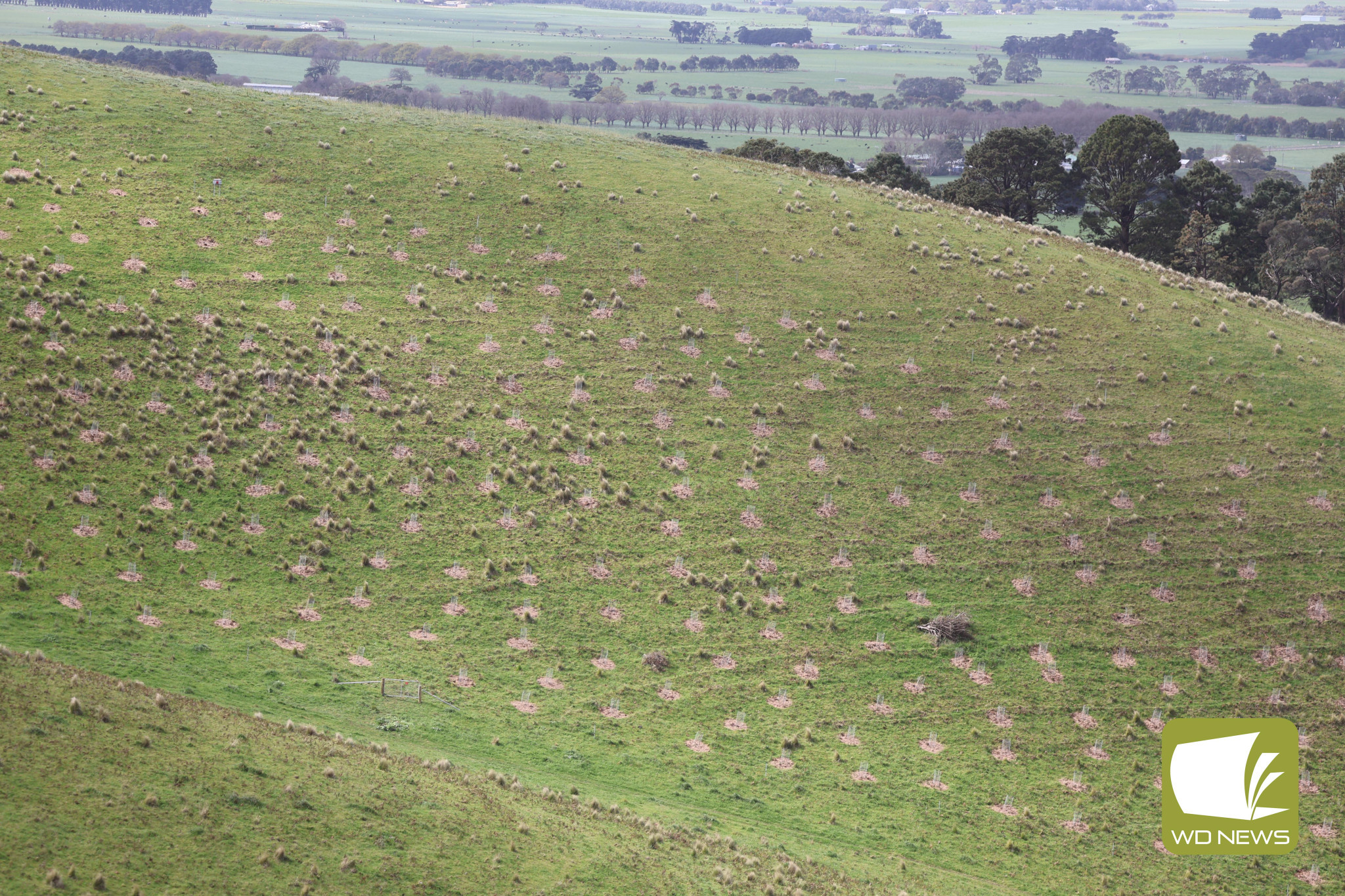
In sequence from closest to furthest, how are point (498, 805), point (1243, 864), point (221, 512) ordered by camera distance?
point (498, 805)
point (1243, 864)
point (221, 512)

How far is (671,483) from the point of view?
196ft

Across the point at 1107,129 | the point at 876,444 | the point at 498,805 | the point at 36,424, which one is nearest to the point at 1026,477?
the point at 876,444

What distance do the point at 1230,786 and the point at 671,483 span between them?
28.2 meters

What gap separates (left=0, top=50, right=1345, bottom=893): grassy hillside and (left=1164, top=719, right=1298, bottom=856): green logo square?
84 cm

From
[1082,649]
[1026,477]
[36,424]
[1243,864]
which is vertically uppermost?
[36,424]

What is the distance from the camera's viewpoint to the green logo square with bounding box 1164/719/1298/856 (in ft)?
145

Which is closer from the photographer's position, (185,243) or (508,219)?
(185,243)

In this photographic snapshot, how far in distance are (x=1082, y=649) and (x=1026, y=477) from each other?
12099mm

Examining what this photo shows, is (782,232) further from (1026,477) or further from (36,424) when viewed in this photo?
(36,424)

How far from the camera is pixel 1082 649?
2101 inches

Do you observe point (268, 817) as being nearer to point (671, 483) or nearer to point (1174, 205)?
point (671, 483)

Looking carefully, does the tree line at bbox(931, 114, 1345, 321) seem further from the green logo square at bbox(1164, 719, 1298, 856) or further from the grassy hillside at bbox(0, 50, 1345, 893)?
the green logo square at bbox(1164, 719, 1298, 856)

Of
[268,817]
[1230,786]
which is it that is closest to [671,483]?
[1230,786]

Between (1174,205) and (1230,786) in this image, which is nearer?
(1230,786)
